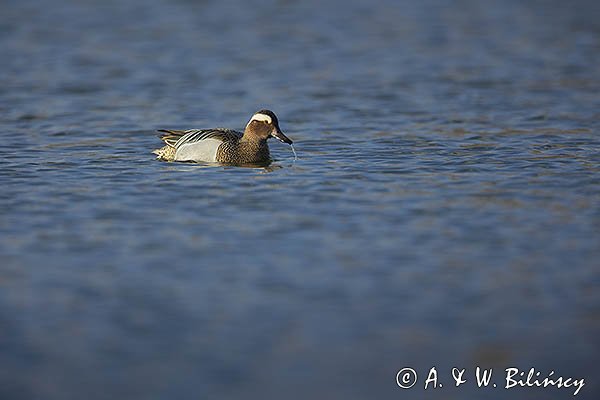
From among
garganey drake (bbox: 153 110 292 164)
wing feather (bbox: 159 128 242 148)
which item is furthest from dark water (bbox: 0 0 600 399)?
wing feather (bbox: 159 128 242 148)

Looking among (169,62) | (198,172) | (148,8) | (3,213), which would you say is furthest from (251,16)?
(3,213)

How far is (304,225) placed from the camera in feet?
29.2

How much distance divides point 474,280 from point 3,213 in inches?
171

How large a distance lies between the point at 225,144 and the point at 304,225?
2.91 m

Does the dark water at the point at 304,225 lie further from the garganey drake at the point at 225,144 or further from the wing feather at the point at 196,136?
the wing feather at the point at 196,136

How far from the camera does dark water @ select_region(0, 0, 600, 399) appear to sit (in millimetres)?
6191

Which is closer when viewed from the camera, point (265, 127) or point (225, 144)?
→ point (225, 144)

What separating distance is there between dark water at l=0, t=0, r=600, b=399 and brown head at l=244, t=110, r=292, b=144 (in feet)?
1.27

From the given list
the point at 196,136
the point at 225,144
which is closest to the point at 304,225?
the point at 225,144

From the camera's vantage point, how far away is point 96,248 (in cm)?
827

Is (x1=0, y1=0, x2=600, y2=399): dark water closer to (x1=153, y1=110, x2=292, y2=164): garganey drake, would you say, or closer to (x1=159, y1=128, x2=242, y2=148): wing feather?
(x1=153, y1=110, x2=292, y2=164): garganey drake

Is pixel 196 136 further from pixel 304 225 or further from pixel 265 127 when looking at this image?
pixel 304 225

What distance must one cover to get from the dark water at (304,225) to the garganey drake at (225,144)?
1.07ft

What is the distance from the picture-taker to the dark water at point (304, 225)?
6.19 m
